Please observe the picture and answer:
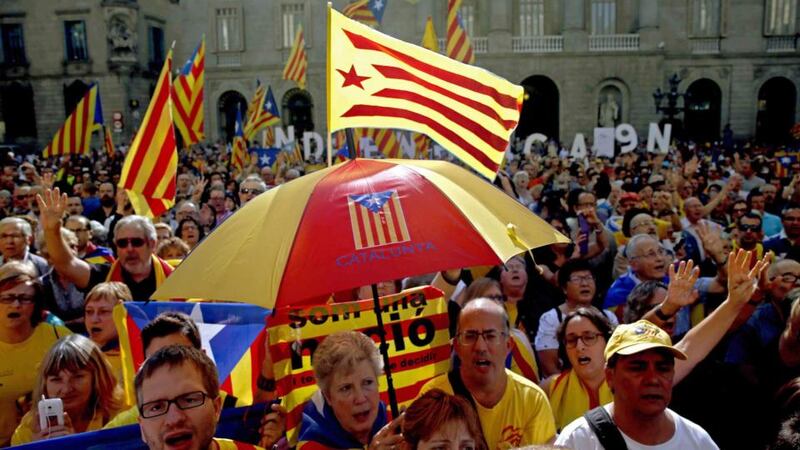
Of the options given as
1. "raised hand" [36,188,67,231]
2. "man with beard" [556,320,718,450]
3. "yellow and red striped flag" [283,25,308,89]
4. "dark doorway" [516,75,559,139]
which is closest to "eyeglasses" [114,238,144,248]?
"raised hand" [36,188,67,231]

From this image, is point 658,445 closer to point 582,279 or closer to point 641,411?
point 641,411

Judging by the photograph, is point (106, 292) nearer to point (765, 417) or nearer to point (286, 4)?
point (765, 417)

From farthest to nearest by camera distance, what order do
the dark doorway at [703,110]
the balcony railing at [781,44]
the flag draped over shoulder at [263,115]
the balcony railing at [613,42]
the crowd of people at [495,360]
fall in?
1. the dark doorway at [703,110]
2. the balcony railing at [781,44]
3. the balcony railing at [613,42]
4. the flag draped over shoulder at [263,115]
5. the crowd of people at [495,360]

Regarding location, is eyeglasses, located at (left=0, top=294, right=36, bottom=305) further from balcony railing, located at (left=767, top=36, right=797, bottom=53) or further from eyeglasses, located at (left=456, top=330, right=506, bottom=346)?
balcony railing, located at (left=767, top=36, right=797, bottom=53)

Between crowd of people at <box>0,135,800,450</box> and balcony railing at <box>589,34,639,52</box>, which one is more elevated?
balcony railing at <box>589,34,639,52</box>

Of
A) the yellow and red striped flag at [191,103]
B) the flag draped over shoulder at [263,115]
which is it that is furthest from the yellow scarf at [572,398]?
the flag draped over shoulder at [263,115]

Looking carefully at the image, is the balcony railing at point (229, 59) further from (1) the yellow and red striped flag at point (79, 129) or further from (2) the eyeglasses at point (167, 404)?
(2) the eyeglasses at point (167, 404)

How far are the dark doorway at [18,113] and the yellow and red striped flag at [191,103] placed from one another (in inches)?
1342

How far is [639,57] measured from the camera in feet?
109

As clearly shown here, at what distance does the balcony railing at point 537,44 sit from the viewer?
33.9 m

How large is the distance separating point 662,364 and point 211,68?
3674 cm

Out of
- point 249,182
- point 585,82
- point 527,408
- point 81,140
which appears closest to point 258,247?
point 527,408

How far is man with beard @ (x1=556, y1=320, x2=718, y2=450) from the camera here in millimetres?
2699

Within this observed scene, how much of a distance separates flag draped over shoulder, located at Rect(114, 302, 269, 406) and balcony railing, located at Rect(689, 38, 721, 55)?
35.7 metres
